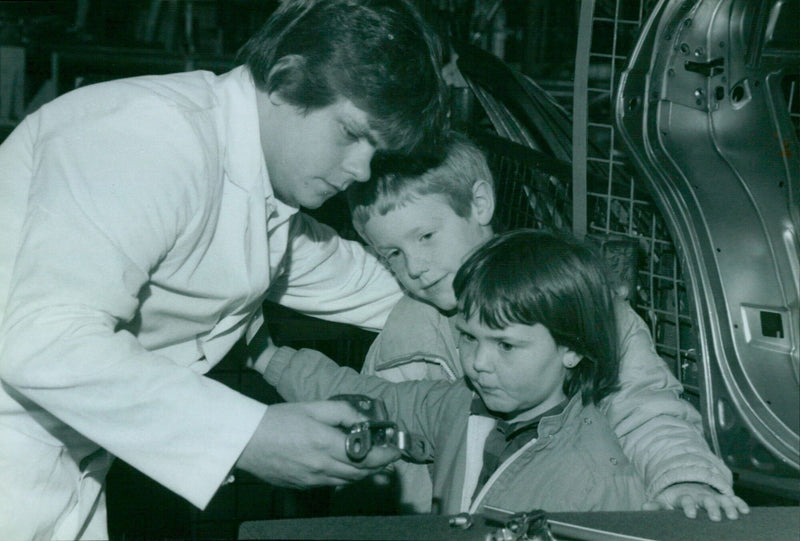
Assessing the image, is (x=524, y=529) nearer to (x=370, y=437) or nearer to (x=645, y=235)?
(x=370, y=437)

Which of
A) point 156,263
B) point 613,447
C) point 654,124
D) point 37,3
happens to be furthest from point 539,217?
point 37,3

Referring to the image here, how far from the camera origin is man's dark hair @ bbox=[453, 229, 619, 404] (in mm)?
1490

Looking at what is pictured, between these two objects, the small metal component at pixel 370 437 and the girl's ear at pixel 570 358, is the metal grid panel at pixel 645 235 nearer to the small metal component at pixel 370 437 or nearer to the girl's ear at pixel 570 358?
the girl's ear at pixel 570 358

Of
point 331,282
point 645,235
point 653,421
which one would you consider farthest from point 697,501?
point 331,282

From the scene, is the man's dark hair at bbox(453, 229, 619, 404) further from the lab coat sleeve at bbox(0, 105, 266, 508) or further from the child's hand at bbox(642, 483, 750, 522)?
the lab coat sleeve at bbox(0, 105, 266, 508)

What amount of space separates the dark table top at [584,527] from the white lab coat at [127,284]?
26cm

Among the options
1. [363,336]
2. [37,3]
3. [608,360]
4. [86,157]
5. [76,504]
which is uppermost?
[37,3]

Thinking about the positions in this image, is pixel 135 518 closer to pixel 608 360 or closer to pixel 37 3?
pixel 608 360

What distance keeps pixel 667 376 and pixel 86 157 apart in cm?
97

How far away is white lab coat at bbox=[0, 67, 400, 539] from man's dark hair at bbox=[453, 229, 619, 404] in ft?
1.18

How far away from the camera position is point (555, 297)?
4.93 ft

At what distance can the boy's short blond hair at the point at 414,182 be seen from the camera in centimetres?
172

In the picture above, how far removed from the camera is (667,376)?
5.12 feet

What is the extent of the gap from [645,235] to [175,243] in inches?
35.6
